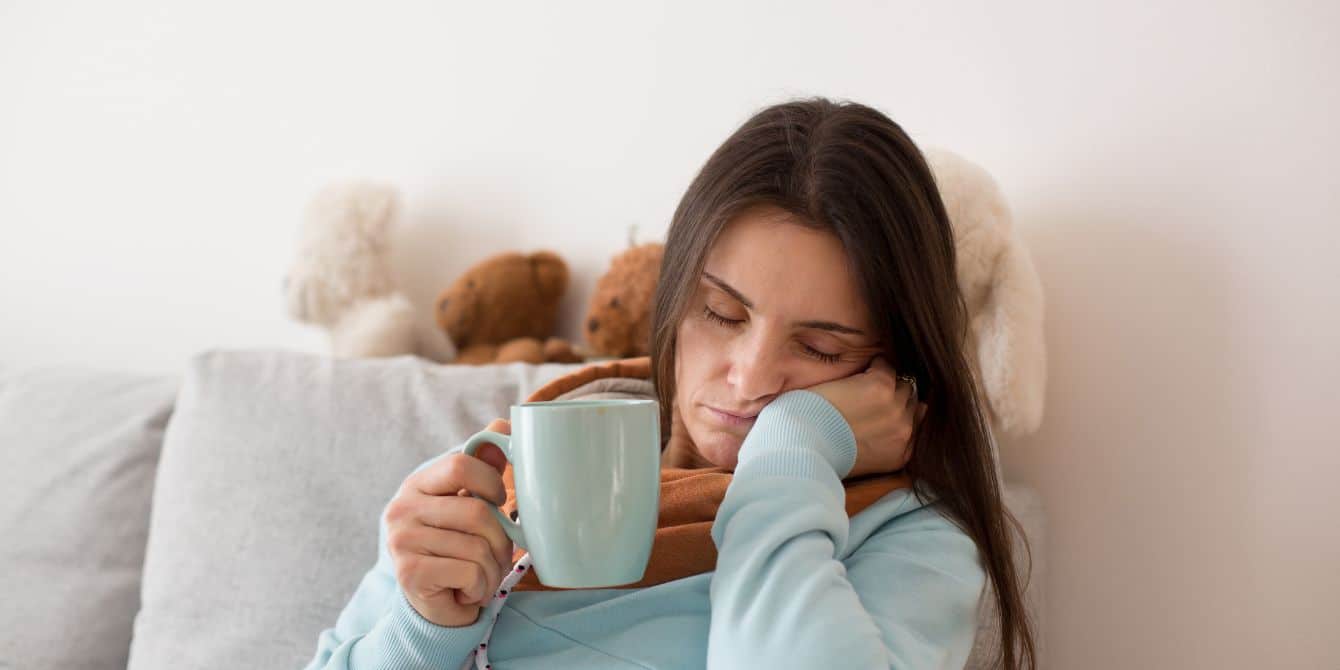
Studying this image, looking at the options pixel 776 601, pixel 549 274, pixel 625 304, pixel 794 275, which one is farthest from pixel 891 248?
pixel 549 274

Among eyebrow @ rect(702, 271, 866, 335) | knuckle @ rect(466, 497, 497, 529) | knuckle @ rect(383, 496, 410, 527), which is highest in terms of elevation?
eyebrow @ rect(702, 271, 866, 335)

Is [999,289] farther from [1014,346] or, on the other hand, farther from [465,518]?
[465,518]

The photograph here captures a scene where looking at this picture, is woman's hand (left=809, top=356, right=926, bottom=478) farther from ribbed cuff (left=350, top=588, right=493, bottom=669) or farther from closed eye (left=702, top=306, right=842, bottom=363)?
ribbed cuff (left=350, top=588, right=493, bottom=669)

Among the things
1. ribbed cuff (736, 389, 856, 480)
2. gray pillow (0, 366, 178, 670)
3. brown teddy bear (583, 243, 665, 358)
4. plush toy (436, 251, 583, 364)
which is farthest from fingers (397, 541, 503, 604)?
gray pillow (0, 366, 178, 670)

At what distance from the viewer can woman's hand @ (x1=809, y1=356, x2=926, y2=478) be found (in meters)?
0.90

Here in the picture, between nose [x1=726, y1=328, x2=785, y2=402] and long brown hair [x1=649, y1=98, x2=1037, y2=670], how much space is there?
8 cm

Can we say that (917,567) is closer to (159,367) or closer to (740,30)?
(740,30)

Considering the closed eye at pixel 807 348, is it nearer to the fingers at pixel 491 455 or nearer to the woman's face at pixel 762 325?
the woman's face at pixel 762 325

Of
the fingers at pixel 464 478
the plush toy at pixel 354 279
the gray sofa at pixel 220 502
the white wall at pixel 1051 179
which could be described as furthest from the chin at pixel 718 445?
the plush toy at pixel 354 279

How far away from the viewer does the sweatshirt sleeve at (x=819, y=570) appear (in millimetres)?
739

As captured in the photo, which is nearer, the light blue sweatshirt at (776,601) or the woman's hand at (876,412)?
the light blue sweatshirt at (776,601)

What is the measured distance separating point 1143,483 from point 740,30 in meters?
0.76

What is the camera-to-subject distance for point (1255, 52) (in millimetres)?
1073

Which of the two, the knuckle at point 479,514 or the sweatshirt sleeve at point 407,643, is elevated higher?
the knuckle at point 479,514
